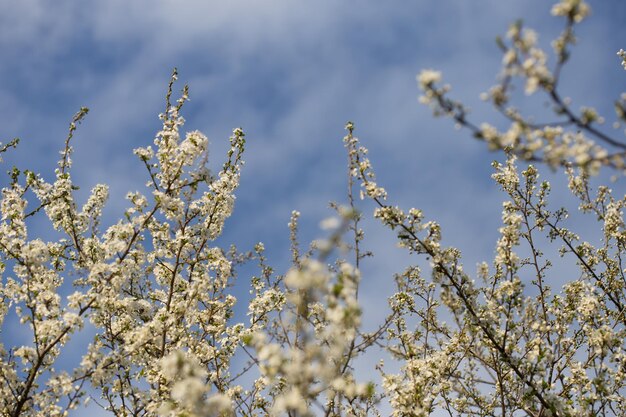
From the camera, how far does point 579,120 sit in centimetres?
431

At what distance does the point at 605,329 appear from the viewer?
778 cm

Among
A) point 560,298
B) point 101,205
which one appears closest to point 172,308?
point 101,205

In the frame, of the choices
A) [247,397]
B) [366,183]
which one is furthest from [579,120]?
[247,397]

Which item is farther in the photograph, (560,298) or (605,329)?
(560,298)

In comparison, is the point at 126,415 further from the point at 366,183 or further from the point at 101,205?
the point at 366,183

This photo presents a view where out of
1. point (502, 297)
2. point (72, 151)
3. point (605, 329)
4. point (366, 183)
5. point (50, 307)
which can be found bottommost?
point (605, 329)

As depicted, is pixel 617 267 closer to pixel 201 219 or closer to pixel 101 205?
pixel 201 219

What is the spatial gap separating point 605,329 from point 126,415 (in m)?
8.45

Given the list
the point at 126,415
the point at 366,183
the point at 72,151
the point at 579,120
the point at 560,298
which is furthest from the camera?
the point at 560,298

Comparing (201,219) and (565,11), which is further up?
(201,219)

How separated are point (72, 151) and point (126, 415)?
17.7 ft

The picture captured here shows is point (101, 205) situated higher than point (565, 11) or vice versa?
point (101, 205)

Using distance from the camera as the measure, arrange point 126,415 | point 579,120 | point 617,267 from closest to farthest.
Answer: point 579,120
point 126,415
point 617,267

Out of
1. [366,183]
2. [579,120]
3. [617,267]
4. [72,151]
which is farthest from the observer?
[617,267]
